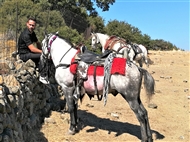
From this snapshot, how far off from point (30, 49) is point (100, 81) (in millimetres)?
2017

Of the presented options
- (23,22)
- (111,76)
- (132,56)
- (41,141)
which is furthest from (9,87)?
(132,56)

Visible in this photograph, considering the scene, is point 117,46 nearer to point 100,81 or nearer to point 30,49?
point 30,49

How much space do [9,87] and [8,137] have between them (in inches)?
38.0

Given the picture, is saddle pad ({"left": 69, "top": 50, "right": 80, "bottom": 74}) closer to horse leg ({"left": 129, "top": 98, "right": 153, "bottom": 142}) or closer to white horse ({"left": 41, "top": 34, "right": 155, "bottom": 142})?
white horse ({"left": 41, "top": 34, "right": 155, "bottom": 142})

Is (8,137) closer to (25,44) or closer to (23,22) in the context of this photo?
(25,44)

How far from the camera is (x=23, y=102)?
5199mm

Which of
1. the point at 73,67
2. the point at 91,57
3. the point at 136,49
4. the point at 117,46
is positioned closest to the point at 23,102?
the point at 73,67

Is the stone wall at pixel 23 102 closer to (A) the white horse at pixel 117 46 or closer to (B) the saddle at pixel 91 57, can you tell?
(B) the saddle at pixel 91 57

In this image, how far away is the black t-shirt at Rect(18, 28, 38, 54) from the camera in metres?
6.47

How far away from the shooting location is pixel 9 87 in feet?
15.3

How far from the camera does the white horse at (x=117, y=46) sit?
11555mm

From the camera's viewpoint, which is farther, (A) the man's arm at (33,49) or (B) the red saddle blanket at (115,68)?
(A) the man's arm at (33,49)

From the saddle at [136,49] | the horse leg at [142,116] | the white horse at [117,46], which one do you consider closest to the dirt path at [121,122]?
the horse leg at [142,116]

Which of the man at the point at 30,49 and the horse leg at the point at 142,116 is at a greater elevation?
the man at the point at 30,49
